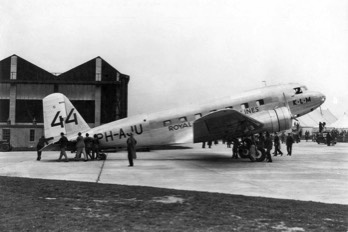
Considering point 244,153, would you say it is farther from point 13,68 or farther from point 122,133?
point 13,68

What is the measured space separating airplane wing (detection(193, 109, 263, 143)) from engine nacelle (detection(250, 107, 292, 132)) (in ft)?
1.91

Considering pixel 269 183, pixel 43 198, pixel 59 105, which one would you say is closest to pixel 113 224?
pixel 43 198

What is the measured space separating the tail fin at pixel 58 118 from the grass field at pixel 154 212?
986cm

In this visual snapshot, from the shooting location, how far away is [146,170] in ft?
47.5

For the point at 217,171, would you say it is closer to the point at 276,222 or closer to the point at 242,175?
the point at 242,175

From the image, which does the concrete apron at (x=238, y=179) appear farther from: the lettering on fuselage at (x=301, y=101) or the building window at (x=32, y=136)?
the building window at (x=32, y=136)

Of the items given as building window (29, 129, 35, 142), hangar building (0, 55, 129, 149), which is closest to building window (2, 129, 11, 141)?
building window (29, 129, 35, 142)

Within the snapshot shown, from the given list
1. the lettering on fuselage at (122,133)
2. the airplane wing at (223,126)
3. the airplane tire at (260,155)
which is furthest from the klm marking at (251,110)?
the lettering on fuselage at (122,133)

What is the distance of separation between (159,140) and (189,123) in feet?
5.97

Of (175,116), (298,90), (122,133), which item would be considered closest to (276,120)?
(298,90)

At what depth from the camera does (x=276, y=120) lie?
58.8 ft

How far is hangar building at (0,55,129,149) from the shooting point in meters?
43.2

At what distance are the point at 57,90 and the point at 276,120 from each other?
32898 mm

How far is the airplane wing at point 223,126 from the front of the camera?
53.9 feet
